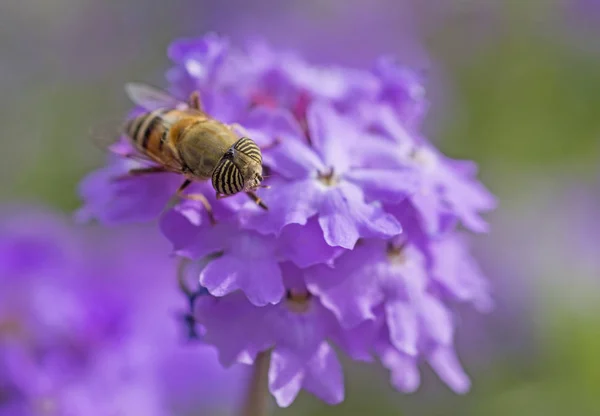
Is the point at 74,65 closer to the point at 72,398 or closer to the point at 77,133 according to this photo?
the point at 77,133

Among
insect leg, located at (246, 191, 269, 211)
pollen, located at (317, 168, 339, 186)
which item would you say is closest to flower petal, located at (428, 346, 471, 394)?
pollen, located at (317, 168, 339, 186)

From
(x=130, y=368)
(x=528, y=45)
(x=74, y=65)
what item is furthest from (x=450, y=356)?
(x=74, y=65)

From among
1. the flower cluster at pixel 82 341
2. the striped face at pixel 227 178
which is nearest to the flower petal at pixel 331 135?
the striped face at pixel 227 178

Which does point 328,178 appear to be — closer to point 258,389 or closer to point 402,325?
point 402,325

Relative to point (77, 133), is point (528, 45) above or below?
above

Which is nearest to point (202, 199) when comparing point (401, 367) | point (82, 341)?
point (401, 367)

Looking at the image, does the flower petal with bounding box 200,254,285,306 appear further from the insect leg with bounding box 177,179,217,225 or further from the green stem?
the green stem

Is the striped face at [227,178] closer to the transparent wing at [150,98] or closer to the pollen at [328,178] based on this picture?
the pollen at [328,178]

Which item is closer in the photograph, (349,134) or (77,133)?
(349,134)
